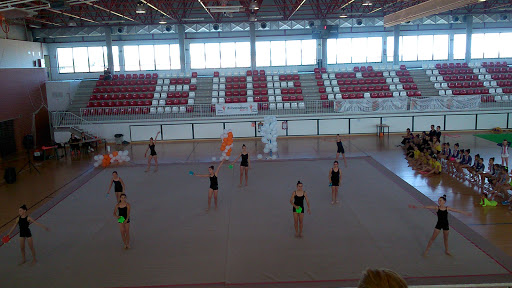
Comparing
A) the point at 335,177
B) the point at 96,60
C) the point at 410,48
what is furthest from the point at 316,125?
the point at 96,60

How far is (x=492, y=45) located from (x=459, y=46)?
10.0 feet

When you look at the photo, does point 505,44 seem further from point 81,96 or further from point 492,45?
point 81,96

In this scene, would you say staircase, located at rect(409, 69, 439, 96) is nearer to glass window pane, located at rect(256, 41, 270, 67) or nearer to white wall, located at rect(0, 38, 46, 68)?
glass window pane, located at rect(256, 41, 270, 67)

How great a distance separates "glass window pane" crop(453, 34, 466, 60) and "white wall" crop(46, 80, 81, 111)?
32.7 m

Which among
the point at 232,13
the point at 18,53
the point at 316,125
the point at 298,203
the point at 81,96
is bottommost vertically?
the point at 298,203

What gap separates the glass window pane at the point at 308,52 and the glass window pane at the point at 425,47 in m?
9.68

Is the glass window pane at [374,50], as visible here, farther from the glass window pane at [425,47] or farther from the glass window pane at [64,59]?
the glass window pane at [64,59]

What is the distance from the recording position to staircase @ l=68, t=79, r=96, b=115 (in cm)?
2788

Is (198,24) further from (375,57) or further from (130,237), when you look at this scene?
(130,237)

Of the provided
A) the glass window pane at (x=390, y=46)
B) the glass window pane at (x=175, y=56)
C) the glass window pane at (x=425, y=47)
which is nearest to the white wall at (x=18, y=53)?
the glass window pane at (x=175, y=56)

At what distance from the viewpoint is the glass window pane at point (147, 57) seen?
34.7m

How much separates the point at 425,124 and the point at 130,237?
21729 millimetres

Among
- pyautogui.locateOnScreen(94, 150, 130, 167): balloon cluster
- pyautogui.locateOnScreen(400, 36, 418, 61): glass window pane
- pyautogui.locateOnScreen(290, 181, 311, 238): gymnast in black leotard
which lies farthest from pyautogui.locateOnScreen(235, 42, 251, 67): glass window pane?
pyautogui.locateOnScreen(290, 181, 311, 238): gymnast in black leotard

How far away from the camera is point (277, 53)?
35344 millimetres
